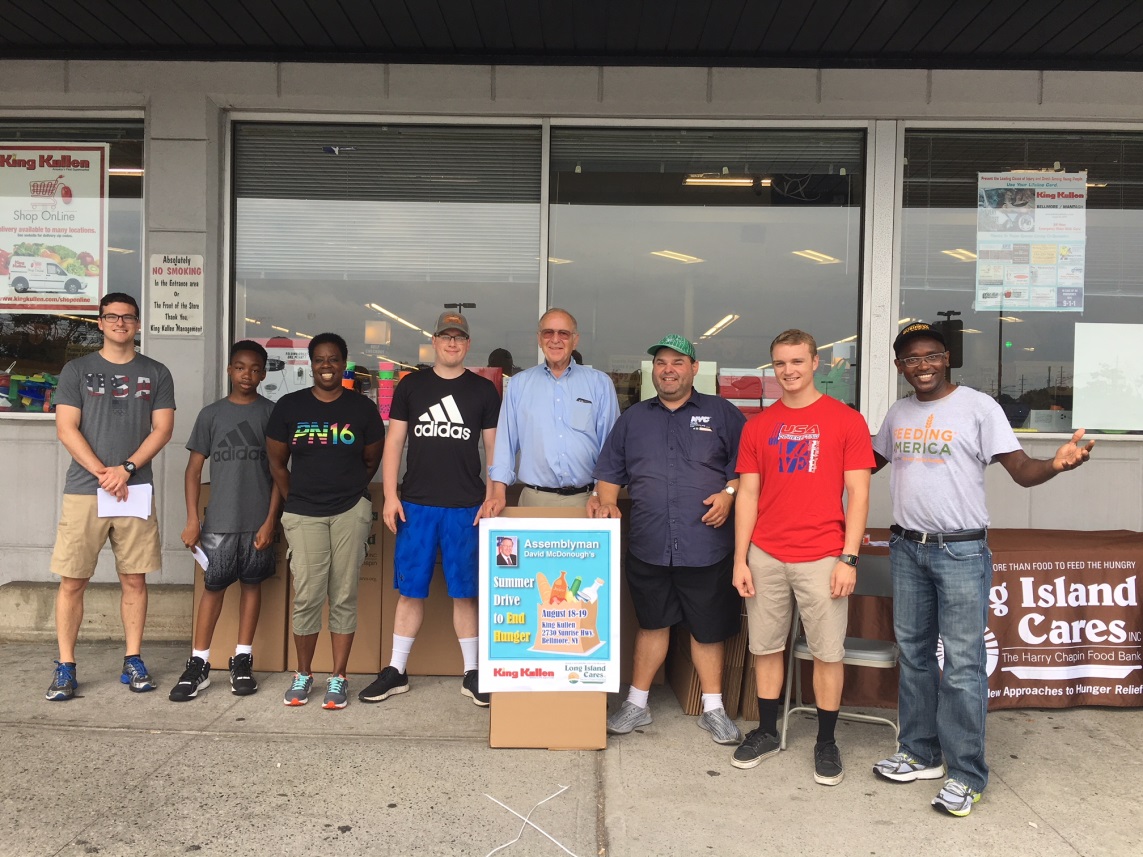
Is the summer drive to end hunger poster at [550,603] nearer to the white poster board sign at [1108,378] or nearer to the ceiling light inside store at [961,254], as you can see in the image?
the ceiling light inside store at [961,254]

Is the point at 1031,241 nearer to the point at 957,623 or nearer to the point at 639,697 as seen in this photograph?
the point at 957,623

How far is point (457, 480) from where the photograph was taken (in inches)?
170

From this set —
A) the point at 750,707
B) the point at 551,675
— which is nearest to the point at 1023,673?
the point at 750,707

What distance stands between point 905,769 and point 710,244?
3.36m

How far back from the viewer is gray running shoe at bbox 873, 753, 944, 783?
11.8 feet

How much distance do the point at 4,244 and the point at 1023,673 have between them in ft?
21.3

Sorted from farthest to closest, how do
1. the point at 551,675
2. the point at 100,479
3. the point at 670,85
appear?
the point at 670,85
the point at 100,479
the point at 551,675

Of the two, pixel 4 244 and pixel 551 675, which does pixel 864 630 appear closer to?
pixel 551 675

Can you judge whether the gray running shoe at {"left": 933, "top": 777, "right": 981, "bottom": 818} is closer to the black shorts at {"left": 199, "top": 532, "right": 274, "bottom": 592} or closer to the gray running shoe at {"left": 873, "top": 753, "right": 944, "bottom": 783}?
the gray running shoe at {"left": 873, "top": 753, "right": 944, "bottom": 783}

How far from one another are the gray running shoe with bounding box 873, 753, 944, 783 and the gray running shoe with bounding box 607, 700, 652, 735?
1.04 m

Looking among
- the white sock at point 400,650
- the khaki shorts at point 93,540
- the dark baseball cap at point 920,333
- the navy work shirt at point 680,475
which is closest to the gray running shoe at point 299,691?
the white sock at point 400,650

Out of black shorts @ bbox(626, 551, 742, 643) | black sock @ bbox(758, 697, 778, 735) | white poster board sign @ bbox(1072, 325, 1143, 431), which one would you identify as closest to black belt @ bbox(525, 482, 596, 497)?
black shorts @ bbox(626, 551, 742, 643)

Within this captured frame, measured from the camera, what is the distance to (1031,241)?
5.61 meters

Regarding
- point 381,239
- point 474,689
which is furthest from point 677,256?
point 474,689
